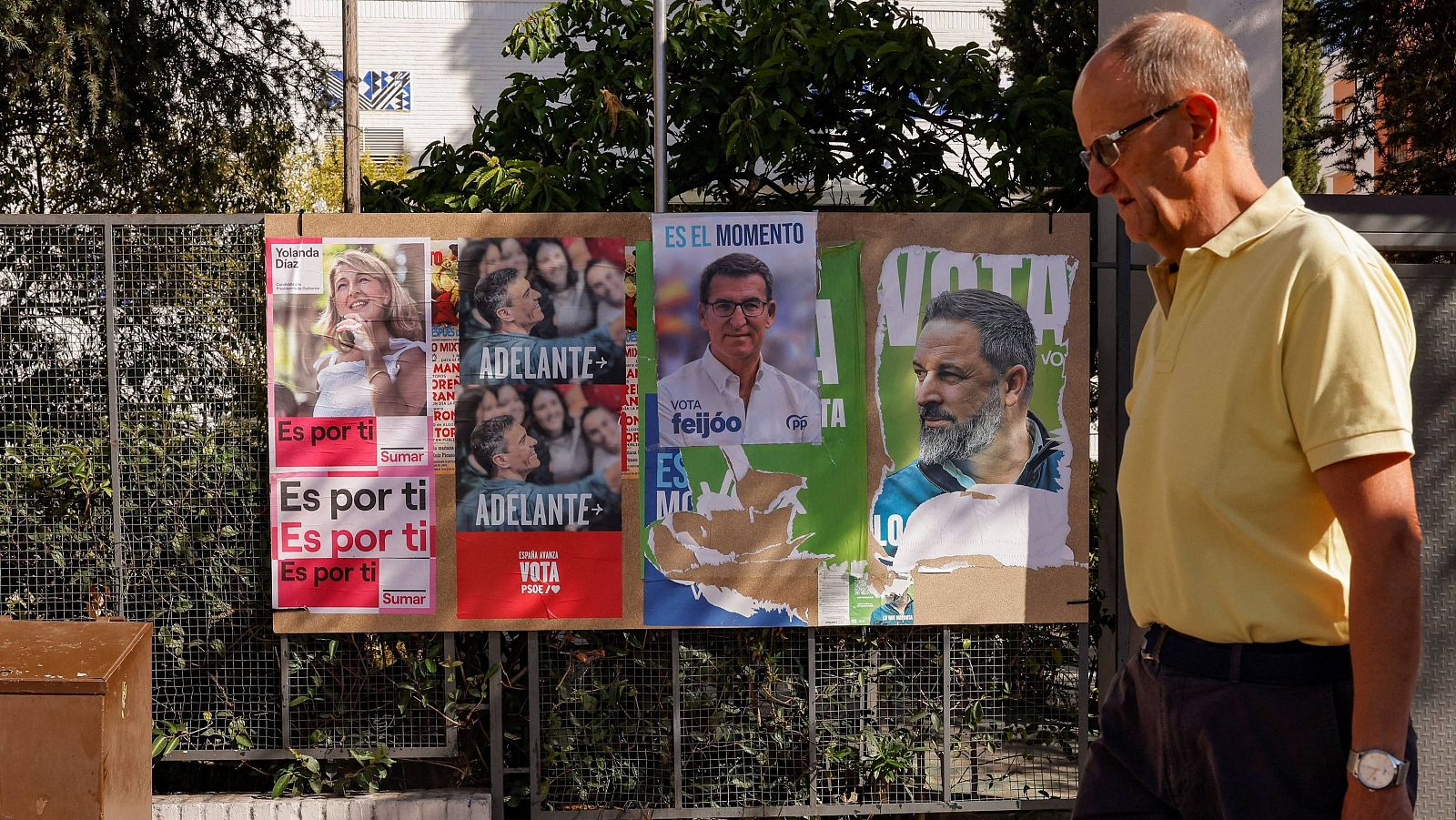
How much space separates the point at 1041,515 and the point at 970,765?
3.38ft

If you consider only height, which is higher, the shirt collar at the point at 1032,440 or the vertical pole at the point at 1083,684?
the shirt collar at the point at 1032,440

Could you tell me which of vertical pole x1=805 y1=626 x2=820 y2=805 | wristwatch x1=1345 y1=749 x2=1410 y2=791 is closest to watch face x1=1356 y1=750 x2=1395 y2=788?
wristwatch x1=1345 y1=749 x2=1410 y2=791

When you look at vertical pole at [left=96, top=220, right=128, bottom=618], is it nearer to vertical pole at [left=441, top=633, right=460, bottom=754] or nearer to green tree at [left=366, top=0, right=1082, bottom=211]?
vertical pole at [left=441, top=633, right=460, bottom=754]

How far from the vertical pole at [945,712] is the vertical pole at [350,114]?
9.74 ft

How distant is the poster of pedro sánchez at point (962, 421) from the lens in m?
4.48

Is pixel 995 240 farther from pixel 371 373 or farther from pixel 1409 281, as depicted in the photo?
pixel 371 373

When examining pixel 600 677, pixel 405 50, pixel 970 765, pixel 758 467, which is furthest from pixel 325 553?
pixel 405 50

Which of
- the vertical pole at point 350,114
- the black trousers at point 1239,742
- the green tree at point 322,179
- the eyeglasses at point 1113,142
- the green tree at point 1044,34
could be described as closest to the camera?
the black trousers at point 1239,742

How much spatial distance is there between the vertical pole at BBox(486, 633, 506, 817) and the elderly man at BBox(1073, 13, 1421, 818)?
2.86 m

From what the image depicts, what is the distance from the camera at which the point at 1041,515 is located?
4512mm

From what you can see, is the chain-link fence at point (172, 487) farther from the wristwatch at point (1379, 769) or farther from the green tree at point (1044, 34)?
the green tree at point (1044, 34)

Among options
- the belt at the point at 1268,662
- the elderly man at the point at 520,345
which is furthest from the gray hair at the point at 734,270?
the belt at the point at 1268,662

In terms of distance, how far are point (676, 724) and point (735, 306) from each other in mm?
1596

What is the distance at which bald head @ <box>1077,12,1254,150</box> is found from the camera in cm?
200
